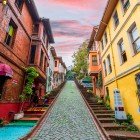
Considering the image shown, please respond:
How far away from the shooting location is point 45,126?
887cm

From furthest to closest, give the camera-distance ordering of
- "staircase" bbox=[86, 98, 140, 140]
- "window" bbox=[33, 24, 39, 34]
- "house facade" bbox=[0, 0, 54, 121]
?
"window" bbox=[33, 24, 39, 34], "house facade" bbox=[0, 0, 54, 121], "staircase" bbox=[86, 98, 140, 140]

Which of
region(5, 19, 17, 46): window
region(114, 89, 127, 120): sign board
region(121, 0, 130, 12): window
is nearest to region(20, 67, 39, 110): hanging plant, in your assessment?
region(5, 19, 17, 46): window

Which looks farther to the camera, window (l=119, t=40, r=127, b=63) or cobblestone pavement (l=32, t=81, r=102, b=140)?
window (l=119, t=40, r=127, b=63)

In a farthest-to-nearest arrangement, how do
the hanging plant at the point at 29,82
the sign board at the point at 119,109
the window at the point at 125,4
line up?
1. the hanging plant at the point at 29,82
2. the window at the point at 125,4
3. the sign board at the point at 119,109

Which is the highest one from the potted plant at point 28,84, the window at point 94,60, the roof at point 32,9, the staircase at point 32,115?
the roof at point 32,9

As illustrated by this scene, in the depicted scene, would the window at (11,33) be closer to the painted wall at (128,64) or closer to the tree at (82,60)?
the painted wall at (128,64)

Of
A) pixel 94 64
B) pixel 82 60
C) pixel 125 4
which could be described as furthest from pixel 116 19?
pixel 82 60

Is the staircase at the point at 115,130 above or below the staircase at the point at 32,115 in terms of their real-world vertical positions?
below

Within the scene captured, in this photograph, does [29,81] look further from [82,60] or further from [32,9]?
[82,60]

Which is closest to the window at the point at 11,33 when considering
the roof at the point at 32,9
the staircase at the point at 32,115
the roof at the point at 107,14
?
the roof at the point at 32,9

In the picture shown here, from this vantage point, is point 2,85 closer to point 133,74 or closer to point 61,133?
point 61,133

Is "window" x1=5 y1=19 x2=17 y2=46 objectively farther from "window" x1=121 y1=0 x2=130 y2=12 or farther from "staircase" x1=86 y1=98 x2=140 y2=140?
"staircase" x1=86 y1=98 x2=140 y2=140

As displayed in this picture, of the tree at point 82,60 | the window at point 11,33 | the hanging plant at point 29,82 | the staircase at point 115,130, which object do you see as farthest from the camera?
the tree at point 82,60

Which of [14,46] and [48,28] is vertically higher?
[48,28]
